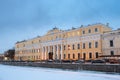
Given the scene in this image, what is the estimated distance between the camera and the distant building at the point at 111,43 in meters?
63.5

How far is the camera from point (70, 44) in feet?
269

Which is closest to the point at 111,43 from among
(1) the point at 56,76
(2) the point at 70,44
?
(2) the point at 70,44

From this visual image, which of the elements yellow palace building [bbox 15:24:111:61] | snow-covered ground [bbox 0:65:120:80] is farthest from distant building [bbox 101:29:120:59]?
snow-covered ground [bbox 0:65:120:80]

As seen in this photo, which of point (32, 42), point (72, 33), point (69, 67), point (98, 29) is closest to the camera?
point (69, 67)

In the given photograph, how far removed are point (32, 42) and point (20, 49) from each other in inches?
625

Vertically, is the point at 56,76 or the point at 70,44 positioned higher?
the point at 70,44

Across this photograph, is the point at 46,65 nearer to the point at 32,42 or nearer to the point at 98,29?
the point at 98,29

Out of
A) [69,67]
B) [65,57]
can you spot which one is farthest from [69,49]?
[69,67]

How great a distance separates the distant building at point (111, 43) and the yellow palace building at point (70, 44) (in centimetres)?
184

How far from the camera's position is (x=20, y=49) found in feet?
406

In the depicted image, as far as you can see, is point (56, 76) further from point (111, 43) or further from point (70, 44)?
point (70, 44)

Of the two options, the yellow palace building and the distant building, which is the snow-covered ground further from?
the yellow palace building

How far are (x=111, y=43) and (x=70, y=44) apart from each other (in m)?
19.2

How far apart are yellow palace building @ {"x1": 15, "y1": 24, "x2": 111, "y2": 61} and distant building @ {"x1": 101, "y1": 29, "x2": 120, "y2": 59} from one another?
6.02 feet
